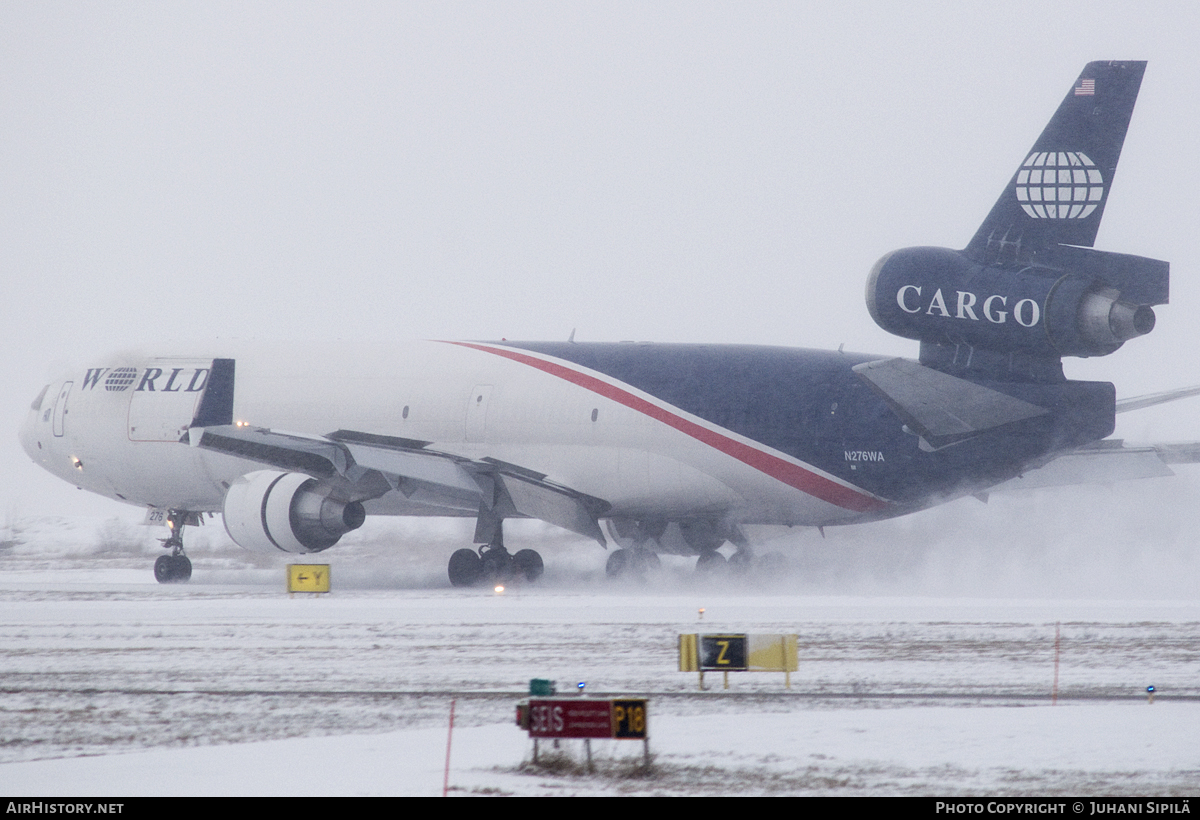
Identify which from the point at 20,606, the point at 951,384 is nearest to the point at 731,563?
the point at 951,384

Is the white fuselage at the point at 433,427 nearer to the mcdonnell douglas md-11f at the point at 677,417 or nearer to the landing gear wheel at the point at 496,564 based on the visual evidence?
the mcdonnell douglas md-11f at the point at 677,417

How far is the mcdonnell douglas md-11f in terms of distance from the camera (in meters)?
22.6

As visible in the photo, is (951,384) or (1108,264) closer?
(1108,264)

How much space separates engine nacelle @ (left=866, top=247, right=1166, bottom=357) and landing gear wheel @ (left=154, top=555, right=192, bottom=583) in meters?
17.6

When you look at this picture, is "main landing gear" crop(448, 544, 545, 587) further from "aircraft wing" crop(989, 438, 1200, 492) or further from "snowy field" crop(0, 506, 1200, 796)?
"aircraft wing" crop(989, 438, 1200, 492)

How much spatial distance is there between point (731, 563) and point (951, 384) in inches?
328

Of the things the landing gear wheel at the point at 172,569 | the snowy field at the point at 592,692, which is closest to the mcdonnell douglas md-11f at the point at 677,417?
the landing gear wheel at the point at 172,569

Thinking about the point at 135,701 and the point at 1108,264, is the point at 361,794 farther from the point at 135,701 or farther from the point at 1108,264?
the point at 1108,264

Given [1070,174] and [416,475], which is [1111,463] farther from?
[416,475]

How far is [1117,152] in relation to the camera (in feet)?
72.8

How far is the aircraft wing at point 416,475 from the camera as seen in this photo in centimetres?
2897

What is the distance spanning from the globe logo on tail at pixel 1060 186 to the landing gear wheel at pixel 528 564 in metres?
12.7
